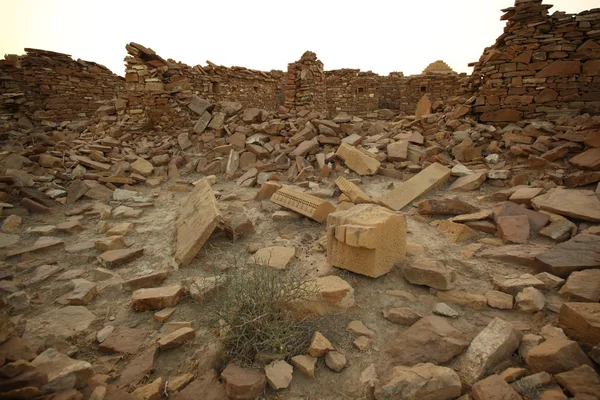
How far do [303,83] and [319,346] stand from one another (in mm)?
8601

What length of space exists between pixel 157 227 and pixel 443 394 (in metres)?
4.25

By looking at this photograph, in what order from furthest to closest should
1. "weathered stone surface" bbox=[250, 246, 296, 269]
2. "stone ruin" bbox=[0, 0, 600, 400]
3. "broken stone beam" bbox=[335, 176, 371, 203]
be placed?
"broken stone beam" bbox=[335, 176, 371, 203], "weathered stone surface" bbox=[250, 246, 296, 269], "stone ruin" bbox=[0, 0, 600, 400]

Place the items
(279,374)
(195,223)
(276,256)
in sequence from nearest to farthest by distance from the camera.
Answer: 1. (279,374)
2. (276,256)
3. (195,223)

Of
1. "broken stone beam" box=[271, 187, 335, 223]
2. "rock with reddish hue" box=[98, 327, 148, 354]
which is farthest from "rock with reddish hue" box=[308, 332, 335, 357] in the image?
"broken stone beam" box=[271, 187, 335, 223]

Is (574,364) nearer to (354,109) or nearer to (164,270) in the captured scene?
(164,270)

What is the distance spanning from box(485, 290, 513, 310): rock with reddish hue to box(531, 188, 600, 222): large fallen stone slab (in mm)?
1800

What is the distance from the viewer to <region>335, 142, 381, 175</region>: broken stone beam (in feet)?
19.1

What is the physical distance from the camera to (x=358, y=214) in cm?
318

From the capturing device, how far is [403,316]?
250cm

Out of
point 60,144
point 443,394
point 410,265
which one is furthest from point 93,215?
point 443,394

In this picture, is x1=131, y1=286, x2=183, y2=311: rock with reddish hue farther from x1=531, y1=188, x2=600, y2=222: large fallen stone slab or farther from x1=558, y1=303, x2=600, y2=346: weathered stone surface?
x1=531, y1=188, x2=600, y2=222: large fallen stone slab

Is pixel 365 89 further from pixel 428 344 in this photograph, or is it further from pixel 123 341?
pixel 123 341

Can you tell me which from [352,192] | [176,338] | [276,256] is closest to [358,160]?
[352,192]

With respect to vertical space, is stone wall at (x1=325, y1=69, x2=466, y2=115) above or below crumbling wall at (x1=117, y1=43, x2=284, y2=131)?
above
